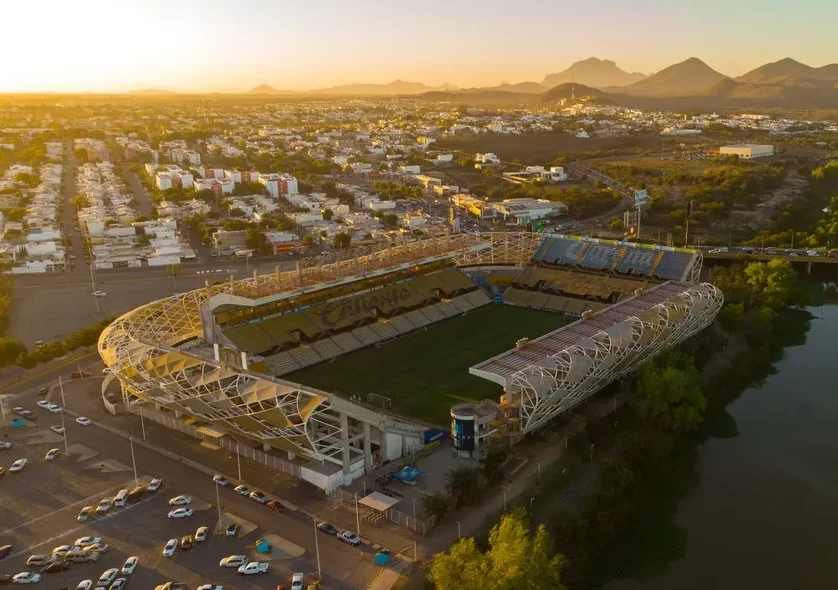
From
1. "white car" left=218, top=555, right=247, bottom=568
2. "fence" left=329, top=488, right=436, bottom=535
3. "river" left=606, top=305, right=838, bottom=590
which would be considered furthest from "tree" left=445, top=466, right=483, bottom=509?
"white car" left=218, top=555, right=247, bottom=568

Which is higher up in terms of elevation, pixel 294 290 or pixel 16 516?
pixel 294 290

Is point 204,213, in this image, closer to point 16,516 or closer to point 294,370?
point 294,370

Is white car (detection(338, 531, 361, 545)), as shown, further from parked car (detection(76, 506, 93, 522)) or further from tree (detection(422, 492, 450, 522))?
parked car (detection(76, 506, 93, 522))

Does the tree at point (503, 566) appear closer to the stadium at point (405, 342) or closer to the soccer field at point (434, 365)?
the stadium at point (405, 342)

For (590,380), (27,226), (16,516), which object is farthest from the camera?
(27,226)

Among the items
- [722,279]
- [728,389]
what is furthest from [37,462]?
Answer: [722,279]

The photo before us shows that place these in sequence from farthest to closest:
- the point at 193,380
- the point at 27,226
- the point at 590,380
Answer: the point at 27,226
the point at 590,380
the point at 193,380

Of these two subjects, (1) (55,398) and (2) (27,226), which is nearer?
(1) (55,398)

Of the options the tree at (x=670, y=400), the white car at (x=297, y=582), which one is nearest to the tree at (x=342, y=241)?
the tree at (x=670, y=400)
